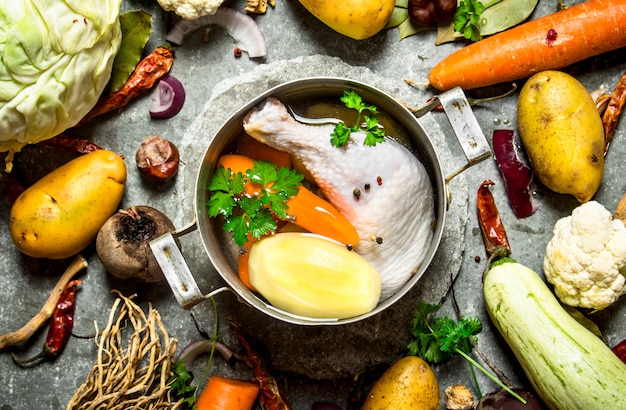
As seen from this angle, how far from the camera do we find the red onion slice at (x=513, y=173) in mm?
Result: 2113

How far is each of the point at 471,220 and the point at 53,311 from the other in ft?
4.47

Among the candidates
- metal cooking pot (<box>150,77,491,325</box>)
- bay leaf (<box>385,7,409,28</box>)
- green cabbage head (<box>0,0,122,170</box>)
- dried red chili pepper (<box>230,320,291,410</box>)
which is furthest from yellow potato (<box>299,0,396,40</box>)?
dried red chili pepper (<box>230,320,291,410</box>)

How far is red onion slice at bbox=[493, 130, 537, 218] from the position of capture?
2113mm

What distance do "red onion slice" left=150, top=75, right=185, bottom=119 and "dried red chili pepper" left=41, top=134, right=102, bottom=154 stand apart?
22 centimetres

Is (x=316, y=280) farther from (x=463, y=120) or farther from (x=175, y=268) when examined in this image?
(x=463, y=120)

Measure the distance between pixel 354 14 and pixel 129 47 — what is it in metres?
0.72

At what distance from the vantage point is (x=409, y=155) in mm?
1916

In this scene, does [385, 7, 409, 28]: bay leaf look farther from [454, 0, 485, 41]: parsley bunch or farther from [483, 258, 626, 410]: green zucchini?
[483, 258, 626, 410]: green zucchini

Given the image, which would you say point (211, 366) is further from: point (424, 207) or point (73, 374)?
point (424, 207)

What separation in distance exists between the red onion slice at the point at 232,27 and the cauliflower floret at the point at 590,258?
1106 millimetres

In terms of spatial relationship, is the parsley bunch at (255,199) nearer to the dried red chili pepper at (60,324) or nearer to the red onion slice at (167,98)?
the red onion slice at (167,98)

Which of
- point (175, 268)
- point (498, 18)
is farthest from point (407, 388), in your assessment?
point (498, 18)

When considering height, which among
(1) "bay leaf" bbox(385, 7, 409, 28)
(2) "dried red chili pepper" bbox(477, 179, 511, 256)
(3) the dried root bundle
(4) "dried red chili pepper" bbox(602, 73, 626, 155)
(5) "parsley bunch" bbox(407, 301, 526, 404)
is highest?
(1) "bay leaf" bbox(385, 7, 409, 28)

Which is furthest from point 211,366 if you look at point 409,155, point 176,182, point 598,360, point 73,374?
point 598,360
